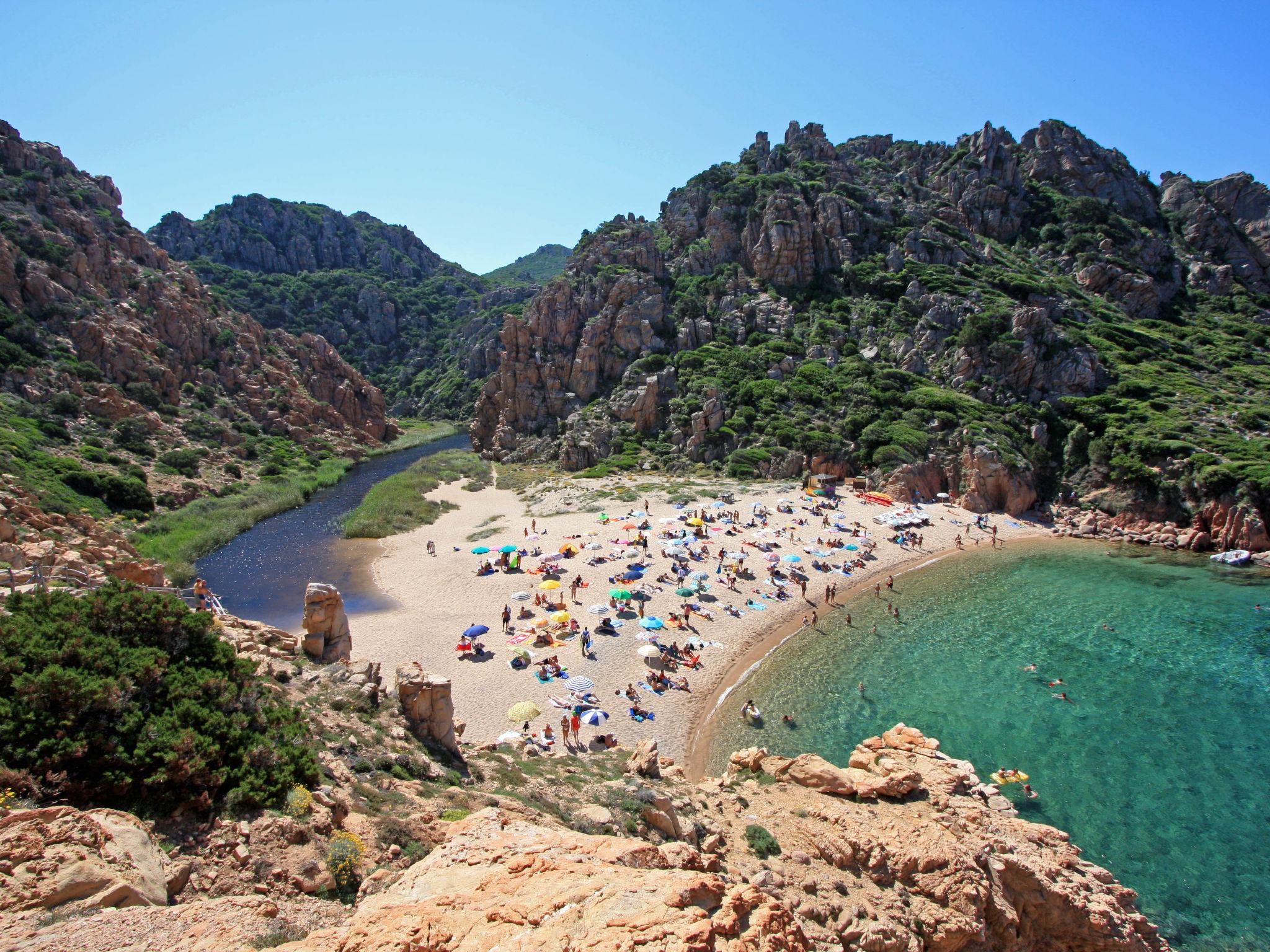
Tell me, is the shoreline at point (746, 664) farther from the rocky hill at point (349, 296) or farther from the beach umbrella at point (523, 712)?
the rocky hill at point (349, 296)

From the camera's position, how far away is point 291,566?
37250mm

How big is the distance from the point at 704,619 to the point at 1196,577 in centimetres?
2967

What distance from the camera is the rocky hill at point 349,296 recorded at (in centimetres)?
12244

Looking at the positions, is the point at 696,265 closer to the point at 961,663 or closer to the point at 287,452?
the point at 287,452

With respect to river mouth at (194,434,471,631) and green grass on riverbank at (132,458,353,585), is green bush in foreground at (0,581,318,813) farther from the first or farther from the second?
green grass on riverbank at (132,458,353,585)

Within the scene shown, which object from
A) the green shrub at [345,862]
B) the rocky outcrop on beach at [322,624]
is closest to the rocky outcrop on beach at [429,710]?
the rocky outcrop on beach at [322,624]

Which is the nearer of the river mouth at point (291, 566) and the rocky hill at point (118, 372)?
the river mouth at point (291, 566)

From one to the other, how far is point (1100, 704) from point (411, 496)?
48838 mm

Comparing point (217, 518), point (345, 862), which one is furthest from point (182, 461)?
point (345, 862)

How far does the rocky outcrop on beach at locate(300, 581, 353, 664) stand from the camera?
1612 centimetres

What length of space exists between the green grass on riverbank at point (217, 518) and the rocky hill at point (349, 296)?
58.3m

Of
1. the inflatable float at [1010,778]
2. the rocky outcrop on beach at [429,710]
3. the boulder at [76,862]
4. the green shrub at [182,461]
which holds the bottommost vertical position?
the inflatable float at [1010,778]

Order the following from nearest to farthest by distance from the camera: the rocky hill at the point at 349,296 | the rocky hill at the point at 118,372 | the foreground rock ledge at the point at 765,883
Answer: the foreground rock ledge at the point at 765,883
the rocky hill at the point at 118,372
the rocky hill at the point at 349,296

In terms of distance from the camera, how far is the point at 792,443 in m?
54.4
